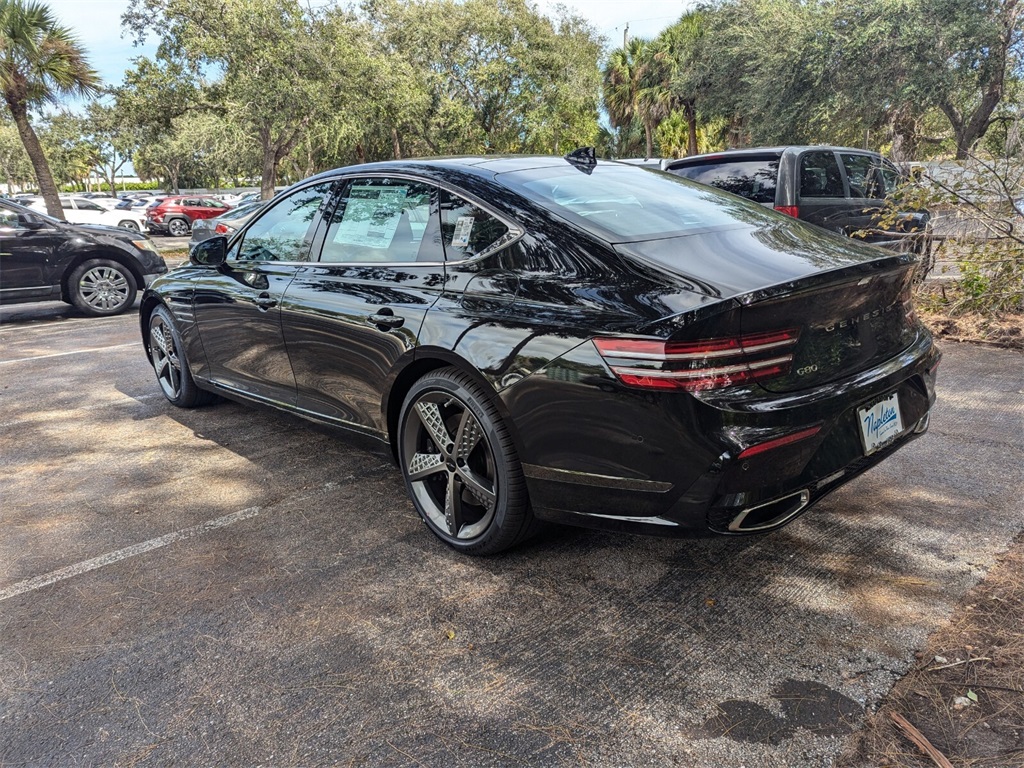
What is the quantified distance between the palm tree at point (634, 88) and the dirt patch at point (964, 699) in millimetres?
36670

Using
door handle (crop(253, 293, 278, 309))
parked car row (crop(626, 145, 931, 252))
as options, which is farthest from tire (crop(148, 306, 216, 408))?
parked car row (crop(626, 145, 931, 252))

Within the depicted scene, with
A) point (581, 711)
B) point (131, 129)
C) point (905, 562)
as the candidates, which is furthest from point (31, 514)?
point (131, 129)

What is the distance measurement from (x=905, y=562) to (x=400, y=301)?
224 cm

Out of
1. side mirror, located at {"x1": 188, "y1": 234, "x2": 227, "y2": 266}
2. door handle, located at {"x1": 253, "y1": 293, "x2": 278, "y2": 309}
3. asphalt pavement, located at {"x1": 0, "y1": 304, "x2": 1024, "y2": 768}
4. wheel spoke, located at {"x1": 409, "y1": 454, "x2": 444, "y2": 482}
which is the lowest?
asphalt pavement, located at {"x1": 0, "y1": 304, "x2": 1024, "y2": 768}

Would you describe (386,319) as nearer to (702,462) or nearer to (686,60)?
(702,462)

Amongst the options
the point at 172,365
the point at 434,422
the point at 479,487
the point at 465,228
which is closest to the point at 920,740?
the point at 479,487

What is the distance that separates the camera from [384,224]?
346 cm

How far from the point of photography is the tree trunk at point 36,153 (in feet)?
52.7

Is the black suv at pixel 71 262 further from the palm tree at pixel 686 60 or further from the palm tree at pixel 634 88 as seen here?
the palm tree at pixel 634 88

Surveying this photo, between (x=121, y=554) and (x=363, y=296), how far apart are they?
149cm

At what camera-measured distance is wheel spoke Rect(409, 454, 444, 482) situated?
313 cm

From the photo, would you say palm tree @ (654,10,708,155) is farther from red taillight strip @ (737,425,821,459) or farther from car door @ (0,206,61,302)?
red taillight strip @ (737,425,821,459)

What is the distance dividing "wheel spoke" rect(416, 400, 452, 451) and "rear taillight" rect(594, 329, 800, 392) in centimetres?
93

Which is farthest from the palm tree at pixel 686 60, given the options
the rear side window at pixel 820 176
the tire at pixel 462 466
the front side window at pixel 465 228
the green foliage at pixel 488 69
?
the tire at pixel 462 466
